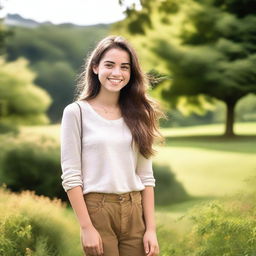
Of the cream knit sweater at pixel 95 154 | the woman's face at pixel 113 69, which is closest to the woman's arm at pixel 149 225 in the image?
the cream knit sweater at pixel 95 154

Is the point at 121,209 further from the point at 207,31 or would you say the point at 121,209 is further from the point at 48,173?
the point at 207,31

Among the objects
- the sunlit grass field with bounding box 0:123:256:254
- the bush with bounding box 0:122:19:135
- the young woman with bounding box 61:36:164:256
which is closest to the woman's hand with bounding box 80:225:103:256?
the young woman with bounding box 61:36:164:256

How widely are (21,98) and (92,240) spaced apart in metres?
3.89

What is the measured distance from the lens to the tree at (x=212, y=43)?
227 inches

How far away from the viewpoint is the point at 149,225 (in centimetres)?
205

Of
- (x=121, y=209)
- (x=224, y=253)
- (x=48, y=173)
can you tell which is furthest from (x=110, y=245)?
(x=48, y=173)

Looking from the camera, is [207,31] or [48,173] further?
[207,31]

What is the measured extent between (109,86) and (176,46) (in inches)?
159

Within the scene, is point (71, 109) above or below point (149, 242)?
above

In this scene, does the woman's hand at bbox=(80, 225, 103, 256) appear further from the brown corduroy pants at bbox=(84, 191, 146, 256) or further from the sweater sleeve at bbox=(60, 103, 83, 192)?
the sweater sleeve at bbox=(60, 103, 83, 192)

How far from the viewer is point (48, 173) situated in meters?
4.96

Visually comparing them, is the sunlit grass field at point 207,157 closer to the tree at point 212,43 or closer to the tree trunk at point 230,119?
the tree trunk at point 230,119

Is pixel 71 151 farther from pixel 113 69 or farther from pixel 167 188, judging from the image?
pixel 167 188

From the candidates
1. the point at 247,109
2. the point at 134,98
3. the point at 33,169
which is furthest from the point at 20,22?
the point at 134,98
